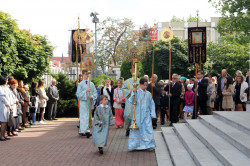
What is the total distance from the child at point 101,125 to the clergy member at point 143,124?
645 millimetres

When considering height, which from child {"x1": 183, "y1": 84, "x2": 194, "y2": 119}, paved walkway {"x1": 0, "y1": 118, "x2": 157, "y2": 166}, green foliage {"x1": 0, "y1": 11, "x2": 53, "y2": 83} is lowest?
paved walkway {"x1": 0, "y1": 118, "x2": 157, "y2": 166}

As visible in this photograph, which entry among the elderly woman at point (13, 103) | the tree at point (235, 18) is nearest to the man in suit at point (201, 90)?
the elderly woman at point (13, 103)

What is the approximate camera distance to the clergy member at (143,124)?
373 inches

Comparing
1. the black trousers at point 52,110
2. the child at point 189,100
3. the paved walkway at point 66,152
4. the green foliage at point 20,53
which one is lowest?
the paved walkway at point 66,152

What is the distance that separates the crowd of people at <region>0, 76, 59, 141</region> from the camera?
11.9 meters

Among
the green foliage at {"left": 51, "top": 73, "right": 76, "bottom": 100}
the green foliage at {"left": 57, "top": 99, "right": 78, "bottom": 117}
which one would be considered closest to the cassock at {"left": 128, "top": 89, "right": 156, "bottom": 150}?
the green foliage at {"left": 57, "top": 99, "right": 78, "bottom": 117}

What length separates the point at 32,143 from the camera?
11.4 metres

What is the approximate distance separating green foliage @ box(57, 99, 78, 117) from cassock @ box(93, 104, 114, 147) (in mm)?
10866

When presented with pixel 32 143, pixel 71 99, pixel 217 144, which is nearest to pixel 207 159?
pixel 217 144

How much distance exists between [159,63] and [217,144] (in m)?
44.2

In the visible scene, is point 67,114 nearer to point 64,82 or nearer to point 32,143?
point 64,82

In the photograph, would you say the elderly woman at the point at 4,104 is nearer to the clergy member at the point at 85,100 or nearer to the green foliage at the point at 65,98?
the clergy member at the point at 85,100

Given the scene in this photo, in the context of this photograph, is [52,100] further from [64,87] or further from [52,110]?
[64,87]

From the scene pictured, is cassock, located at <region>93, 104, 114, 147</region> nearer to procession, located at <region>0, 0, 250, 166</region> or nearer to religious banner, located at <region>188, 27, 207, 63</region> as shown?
procession, located at <region>0, 0, 250, 166</region>
